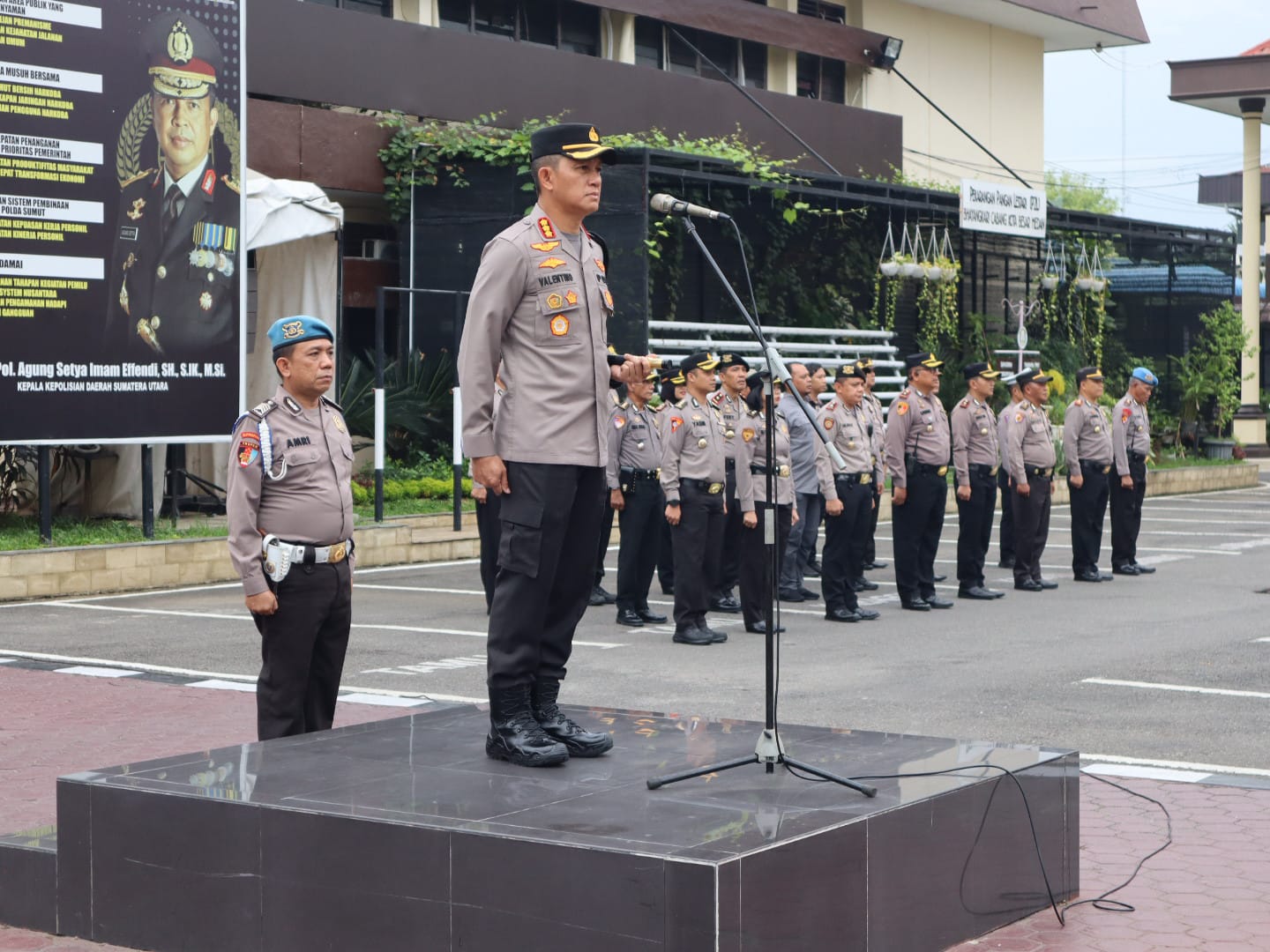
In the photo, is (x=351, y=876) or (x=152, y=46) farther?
Result: (x=152, y=46)

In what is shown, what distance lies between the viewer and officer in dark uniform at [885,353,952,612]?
Result: 45.2 feet

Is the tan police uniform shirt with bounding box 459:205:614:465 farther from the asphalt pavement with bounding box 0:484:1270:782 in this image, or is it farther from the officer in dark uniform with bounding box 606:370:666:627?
the officer in dark uniform with bounding box 606:370:666:627

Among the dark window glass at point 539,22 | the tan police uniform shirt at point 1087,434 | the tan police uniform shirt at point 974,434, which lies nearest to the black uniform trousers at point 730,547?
the tan police uniform shirt at point 974,434

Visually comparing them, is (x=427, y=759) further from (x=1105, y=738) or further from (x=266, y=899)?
(x=1105, y=738)

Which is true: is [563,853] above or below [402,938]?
above

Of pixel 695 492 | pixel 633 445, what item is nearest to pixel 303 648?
pixel 695 492

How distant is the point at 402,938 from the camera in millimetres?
4605

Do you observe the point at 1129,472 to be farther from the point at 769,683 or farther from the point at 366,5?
the point at 769,683

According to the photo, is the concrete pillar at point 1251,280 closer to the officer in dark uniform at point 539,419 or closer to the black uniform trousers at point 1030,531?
the black uniform trousers at point 1030,531

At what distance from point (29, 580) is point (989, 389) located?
26.9 feet

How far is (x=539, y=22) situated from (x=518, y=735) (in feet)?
70.3

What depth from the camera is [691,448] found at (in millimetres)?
12094

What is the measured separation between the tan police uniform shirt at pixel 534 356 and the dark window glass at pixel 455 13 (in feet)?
64.0

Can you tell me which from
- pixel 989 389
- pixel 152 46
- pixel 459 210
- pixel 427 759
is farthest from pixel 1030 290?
pixel 427 759
